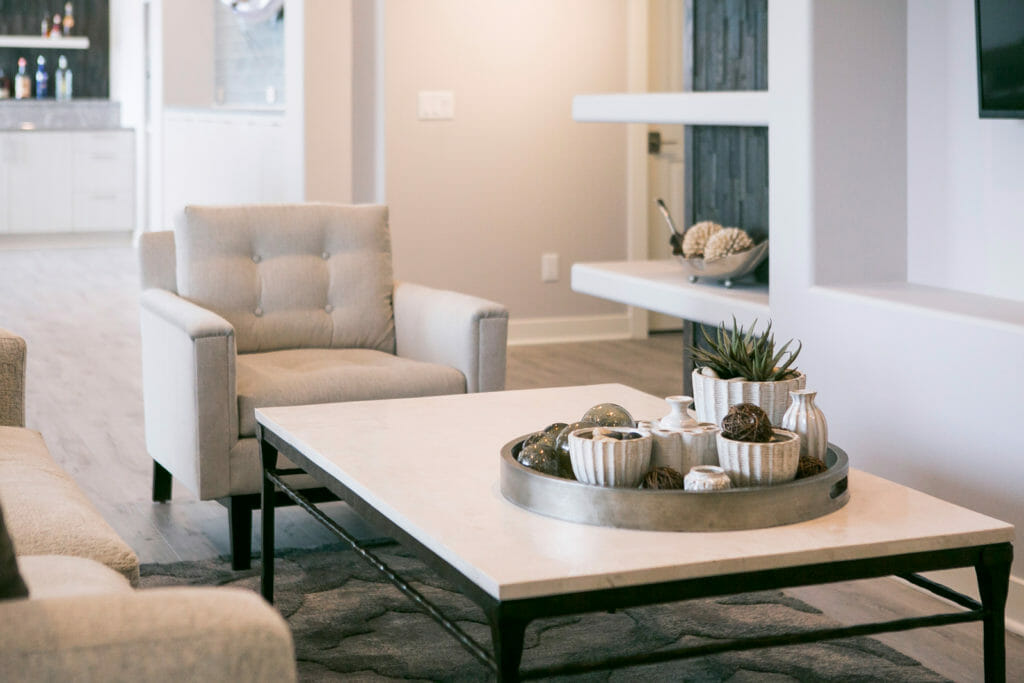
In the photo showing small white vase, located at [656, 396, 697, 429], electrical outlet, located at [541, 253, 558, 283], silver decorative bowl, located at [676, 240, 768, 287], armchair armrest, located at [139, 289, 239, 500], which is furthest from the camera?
electrical outlet, located at [541, 253, 558, 283]

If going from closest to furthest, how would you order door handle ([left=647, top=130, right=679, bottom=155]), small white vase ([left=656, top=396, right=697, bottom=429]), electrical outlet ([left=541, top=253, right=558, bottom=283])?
small white vase ([left=656, top=396, right=697, bottom=429])
electrical outlet ([left=541, top=253, right=558, bottom=283])
door handle ([left=647, top=130, right=679, bottom=155])

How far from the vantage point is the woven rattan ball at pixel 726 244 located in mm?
3709

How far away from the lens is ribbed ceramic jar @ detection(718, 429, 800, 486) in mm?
1825

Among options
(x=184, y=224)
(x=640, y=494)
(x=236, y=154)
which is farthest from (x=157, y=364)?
Result: (x=236, y=154)

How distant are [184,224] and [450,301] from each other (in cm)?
72

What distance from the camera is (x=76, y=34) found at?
1103 cm

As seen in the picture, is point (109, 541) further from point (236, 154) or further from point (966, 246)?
point (236, 154)

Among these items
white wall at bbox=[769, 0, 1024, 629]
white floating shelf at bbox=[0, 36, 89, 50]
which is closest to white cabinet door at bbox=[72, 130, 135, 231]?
white floating shelf at bbox=[0, 36, 89, 50]

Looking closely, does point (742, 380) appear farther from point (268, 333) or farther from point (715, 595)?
point (268, 333)

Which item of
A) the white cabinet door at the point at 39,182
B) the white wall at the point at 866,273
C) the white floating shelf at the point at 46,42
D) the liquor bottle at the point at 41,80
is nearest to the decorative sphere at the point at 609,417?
the white wall at the point at 866,273

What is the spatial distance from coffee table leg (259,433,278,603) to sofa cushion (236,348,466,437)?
1.40 ft

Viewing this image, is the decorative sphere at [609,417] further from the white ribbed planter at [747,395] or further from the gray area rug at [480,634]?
the gray area rug at [480,634]

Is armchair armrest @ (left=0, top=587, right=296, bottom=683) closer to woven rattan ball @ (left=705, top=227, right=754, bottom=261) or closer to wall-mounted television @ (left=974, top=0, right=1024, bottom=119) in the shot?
wall-mounted television @ (left=974, top=0, right=1024, bottom=119)

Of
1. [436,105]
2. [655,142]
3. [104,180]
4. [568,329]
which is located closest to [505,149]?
[436,105]
